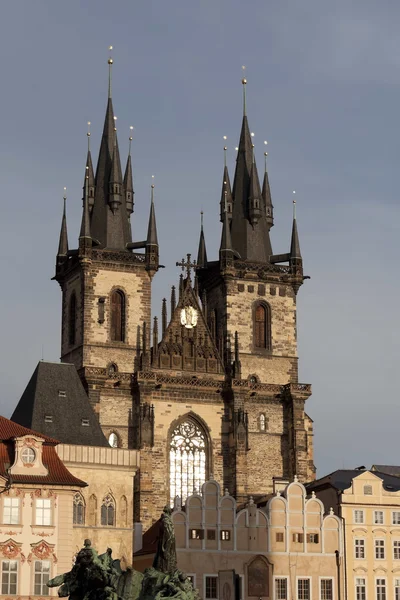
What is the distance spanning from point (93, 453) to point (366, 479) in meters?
14.9

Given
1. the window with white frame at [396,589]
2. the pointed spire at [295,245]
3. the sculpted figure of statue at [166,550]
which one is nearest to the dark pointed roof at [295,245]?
the pointed spire at [295,245]

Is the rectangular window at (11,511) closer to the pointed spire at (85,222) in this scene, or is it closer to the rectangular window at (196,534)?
the rectangular window at (196,534)

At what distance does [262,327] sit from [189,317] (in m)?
5.14

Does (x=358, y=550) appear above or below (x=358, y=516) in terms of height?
below

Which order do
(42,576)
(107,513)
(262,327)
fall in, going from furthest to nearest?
1. (262,327)
2. (107,513)
3. (42,576)

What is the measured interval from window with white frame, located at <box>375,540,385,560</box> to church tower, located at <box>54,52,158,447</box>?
679 inches

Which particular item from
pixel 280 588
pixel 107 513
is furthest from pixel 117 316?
pixel 280 588

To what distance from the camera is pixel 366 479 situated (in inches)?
2869

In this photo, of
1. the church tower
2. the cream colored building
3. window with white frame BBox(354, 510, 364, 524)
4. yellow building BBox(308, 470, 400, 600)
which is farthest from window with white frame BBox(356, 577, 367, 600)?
the church tower

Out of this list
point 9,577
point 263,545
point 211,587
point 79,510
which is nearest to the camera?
point 9,577

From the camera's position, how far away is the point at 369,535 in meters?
72.2

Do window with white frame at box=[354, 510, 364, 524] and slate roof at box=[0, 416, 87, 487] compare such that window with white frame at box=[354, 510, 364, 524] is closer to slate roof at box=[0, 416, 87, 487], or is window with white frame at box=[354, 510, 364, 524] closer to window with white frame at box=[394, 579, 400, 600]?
window with white frame at box=[394, 579, 400, 600]

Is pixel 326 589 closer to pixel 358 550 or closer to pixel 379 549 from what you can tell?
pixel 358 550

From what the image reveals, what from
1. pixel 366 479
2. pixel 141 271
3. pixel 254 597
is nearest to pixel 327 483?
pixel 366 479
